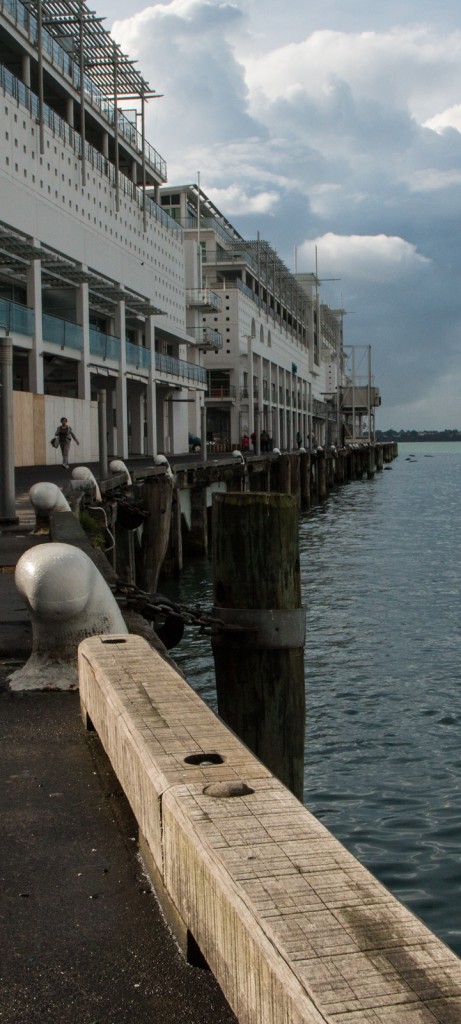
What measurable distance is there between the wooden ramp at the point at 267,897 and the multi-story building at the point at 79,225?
2921 centimetres

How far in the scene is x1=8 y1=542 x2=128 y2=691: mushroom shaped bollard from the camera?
528cm

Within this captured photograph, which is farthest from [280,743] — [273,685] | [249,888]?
[249,888]

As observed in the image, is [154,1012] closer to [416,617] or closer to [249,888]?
[249,888]

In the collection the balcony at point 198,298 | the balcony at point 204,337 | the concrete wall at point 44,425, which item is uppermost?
the balcony at point 198,298

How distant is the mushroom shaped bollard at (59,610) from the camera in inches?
208

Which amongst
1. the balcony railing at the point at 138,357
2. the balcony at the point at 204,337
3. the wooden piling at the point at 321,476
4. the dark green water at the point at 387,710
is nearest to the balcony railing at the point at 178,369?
the balcony railing at the point at 138,357

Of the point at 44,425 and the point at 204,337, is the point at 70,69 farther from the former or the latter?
the point at 204,337

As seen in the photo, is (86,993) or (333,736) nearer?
(86,993)

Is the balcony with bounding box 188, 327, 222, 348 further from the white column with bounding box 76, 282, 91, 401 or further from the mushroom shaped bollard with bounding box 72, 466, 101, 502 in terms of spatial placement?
the mushroom shaped bollard with bounding box 72, 466, 101, 502

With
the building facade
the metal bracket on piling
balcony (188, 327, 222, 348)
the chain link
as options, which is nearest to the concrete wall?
the building facade

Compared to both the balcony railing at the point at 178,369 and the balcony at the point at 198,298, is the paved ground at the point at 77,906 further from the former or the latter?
the balcony at the point at 198,298

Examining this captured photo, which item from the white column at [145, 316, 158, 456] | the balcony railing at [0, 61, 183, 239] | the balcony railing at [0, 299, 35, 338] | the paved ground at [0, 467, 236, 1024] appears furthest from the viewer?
the white column at [145, 316, 158, 456]

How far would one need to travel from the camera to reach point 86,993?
2529 mm

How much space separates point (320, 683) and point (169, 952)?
→ 986 cm
